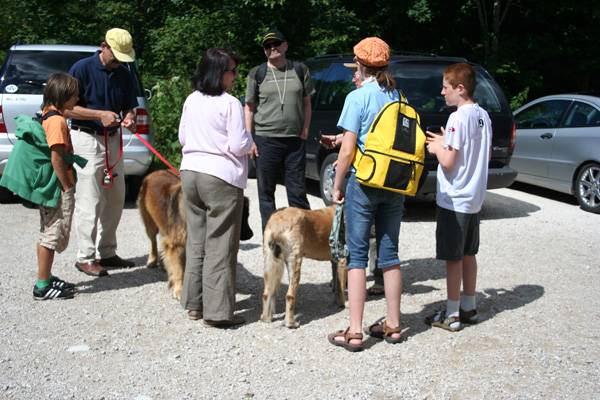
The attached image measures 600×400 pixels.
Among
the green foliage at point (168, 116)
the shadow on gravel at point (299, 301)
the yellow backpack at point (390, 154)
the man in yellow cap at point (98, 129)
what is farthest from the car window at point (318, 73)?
the yellow backpack at point (390, 154)

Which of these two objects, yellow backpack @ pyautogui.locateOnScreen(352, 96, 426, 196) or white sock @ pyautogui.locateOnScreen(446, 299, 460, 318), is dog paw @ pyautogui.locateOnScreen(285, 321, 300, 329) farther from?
yellow backpack @ pyautogui.locateOnScreen(352, 96, 426, 196)

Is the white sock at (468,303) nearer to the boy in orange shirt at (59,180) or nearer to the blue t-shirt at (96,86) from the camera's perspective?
the boy in orange shirt at (59,180)

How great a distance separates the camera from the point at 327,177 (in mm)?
8711

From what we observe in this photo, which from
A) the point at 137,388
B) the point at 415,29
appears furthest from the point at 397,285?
the point at 415,29

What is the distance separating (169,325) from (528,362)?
2.44m

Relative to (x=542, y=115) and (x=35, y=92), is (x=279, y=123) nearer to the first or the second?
(x=35, y=92)

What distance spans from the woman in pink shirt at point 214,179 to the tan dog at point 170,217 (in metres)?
0.51

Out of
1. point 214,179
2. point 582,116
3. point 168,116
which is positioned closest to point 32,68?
point 168,116

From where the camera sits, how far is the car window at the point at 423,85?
7891 mm

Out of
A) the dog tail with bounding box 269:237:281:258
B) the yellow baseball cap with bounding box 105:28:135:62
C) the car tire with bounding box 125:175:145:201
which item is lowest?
the car tire with bounding box 125:175:145:201

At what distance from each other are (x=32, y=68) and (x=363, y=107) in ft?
19.2

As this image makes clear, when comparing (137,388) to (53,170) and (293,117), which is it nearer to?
(53,170)

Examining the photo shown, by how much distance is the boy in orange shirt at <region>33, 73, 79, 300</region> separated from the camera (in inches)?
201

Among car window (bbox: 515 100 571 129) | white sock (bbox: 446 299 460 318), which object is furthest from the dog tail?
car window (bbox: 515 100 571 129)
